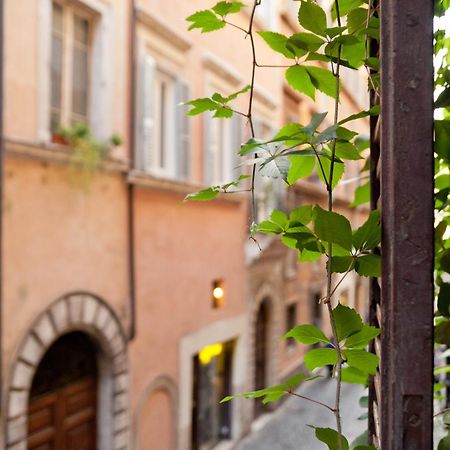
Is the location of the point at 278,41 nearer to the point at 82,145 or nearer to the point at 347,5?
the point at 347,5

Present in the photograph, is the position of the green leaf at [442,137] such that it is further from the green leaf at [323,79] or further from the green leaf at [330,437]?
the green leaf at [330,437]

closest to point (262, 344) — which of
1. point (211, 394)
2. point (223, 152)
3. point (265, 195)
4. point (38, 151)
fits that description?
point (211, 394)

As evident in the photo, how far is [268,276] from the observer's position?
1184 centimetres

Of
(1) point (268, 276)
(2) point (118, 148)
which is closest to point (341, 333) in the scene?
(2) point (118, 148)

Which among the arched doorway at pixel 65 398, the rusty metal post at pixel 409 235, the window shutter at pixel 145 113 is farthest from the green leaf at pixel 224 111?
the window shutter at pixel 145 113

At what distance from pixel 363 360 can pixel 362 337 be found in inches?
2.1

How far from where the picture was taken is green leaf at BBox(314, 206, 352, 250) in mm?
919

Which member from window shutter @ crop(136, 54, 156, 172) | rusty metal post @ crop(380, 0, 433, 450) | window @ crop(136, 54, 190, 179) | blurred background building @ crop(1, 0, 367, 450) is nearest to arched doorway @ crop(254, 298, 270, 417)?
blurred background building @ crop(1, 0, 367, 450)

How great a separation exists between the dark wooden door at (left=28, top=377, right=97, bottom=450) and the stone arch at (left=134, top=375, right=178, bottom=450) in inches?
24.3

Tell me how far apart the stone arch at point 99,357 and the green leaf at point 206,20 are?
4.93 metres

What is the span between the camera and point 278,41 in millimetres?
1089

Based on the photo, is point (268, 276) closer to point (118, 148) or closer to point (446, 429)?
point (118, 148)

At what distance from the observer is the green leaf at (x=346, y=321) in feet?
3.11

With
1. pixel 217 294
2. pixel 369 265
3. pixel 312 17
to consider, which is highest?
pixel 312 17
